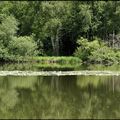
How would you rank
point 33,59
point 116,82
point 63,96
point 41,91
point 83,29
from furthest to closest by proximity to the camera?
point 83,29 < point 33,59 < point 116,82 < point 41,91 < point 63,96

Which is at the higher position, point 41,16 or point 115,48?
point 41,16

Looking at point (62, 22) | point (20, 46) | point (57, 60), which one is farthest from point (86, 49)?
point (20, 46)

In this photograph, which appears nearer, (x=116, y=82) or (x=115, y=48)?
(x=116, y=82)

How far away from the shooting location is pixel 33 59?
180ft

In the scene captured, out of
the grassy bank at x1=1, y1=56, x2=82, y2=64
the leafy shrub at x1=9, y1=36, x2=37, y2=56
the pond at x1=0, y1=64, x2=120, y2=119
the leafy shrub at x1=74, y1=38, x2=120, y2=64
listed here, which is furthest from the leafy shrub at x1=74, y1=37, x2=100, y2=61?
the pond at x1=0, y1=64, x2=120, y2=119

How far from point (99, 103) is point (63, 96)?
257 cm

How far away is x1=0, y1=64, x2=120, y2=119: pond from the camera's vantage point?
54.7 ft

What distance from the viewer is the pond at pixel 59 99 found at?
1667 cm

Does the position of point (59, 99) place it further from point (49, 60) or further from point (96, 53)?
point (96, 53)

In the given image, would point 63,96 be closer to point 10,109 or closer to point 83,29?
point 10,109

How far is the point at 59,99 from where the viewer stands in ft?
66.4

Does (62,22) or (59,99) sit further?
(62,22)

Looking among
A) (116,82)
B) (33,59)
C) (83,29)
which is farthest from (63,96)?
(83,29)

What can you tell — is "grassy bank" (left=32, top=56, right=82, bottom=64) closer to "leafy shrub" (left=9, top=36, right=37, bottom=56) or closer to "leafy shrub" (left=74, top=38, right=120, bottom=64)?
"leafy shrub" (left=74, top=38, right=120, bottom=64)
